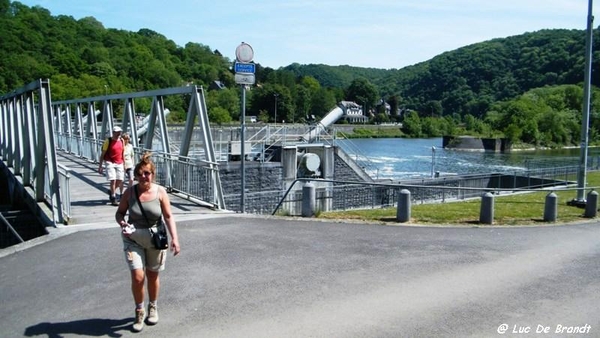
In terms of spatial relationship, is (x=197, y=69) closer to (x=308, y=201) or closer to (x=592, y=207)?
(x=308, y=201)

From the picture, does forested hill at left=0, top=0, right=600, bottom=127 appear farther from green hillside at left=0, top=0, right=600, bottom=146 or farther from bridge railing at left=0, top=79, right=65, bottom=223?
bridge railing at left=0, top=79, right=65, bottom=223

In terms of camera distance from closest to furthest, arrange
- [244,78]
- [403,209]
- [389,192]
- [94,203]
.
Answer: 1. [244,78]
2. [403,209]
3. [94,203]
4. [389,192]

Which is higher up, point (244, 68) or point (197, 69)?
point (197, 69)

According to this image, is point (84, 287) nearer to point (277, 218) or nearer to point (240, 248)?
point (240, 248)

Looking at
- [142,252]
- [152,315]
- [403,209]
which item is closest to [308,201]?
[403,209]

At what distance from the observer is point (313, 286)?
6.16 m

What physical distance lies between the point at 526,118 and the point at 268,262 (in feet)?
335

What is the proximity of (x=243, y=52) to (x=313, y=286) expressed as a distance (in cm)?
599

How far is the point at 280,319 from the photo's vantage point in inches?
201

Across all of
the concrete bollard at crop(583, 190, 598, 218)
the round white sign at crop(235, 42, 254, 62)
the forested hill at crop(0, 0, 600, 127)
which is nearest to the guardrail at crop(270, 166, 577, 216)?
the concrete bollard at crop(583, 190, 598, 218)

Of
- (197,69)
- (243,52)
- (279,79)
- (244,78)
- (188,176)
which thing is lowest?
(188,176)

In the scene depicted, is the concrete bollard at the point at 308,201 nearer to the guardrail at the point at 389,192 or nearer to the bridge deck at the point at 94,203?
the bridge deck at the point at 94,203

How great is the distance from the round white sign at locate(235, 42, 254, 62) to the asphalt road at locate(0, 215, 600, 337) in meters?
3.56

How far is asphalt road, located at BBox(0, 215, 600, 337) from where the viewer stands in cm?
500
